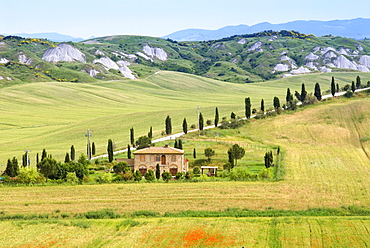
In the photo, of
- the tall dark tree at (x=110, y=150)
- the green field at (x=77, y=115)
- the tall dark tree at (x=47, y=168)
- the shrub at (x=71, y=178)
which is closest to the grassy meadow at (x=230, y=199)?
the green field at (x=77, y=115)

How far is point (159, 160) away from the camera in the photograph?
235 feet

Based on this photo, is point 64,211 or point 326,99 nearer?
point 64,211

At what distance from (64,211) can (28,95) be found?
140788 millimetres

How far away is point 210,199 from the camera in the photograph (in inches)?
1951

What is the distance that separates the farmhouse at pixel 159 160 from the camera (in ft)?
233

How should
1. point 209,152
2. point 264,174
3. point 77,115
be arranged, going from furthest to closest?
point 77,115, point 209,152, point 264,174

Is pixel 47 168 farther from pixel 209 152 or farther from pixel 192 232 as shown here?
pixel 192 232

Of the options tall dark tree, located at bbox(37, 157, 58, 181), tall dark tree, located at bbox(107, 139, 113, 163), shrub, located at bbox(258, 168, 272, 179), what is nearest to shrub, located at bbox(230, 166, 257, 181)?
shrub, located at bbox(258, 168, 272, 179)

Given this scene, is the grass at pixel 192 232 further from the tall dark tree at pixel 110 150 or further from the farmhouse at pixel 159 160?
the tall dark tree at pixel 110 150

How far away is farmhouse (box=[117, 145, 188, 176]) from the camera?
7088cm

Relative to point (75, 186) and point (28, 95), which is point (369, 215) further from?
point (28, 95)

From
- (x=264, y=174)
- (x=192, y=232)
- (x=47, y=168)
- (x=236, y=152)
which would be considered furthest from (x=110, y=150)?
(x=192, y=232)

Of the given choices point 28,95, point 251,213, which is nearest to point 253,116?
point 251,213

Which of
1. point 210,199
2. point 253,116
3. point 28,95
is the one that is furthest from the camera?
point 28,95
